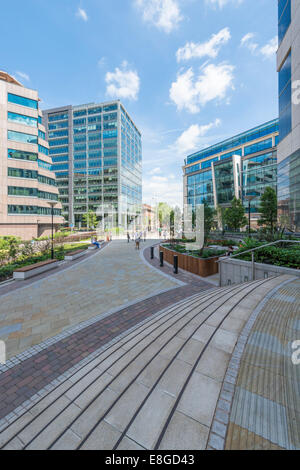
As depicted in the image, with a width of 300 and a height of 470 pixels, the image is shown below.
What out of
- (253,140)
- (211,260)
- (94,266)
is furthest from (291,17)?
(253,140)

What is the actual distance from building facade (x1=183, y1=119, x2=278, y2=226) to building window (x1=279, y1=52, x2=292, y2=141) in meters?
21.7

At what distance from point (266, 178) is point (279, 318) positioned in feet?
153

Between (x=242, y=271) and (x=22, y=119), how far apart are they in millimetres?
42574

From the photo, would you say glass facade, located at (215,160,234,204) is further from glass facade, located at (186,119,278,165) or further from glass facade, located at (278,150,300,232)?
glass facade, located at (278,150,300,232)

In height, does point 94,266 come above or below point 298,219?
below

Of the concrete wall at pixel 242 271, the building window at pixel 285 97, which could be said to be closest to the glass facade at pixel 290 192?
the building window at pixel 285 97

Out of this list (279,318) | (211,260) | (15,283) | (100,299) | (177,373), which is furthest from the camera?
(211,260)

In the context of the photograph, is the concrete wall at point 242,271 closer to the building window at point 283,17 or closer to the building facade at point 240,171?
the building window at point 283,17

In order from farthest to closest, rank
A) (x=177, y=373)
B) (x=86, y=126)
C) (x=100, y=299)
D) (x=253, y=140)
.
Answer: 1. (x=86, y=126)
2. (x=253, y=140)
3. (x=100, y=299)
4. (x=177, y=373)

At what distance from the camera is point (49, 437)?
201 centimetres

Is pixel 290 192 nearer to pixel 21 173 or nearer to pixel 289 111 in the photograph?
pixel 289 111

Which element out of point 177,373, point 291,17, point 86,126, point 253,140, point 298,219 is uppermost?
point 86,126

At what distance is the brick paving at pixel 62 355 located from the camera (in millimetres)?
3238
